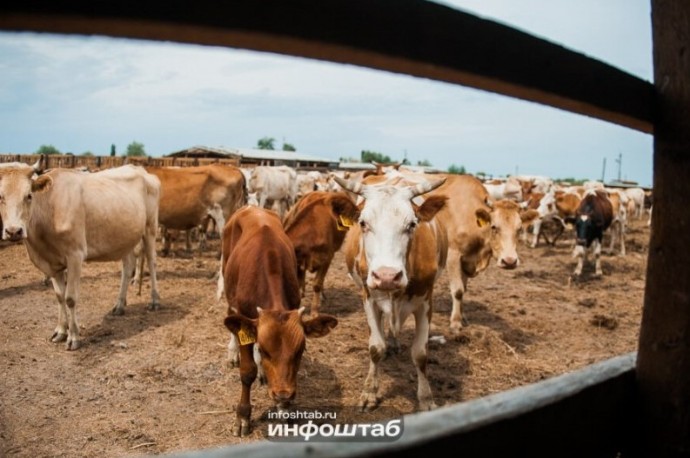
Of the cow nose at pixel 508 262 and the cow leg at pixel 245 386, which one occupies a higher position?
the cow nose at pixel 508 262

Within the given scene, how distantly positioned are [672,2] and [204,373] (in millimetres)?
4934

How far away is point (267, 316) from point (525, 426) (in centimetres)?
285

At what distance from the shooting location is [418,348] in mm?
4223

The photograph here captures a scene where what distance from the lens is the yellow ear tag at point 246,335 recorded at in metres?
3.47

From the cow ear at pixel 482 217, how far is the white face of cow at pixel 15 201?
209 inches

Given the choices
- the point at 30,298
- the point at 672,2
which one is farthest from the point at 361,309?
the point at 672,2

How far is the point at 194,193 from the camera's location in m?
10.6

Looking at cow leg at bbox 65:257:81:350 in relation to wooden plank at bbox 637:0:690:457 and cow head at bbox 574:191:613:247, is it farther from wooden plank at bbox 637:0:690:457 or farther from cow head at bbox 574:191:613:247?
cow head at bbox 574:191:613:247

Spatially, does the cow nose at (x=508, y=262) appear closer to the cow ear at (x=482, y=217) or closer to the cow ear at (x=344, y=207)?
the cow ear at (x=482, y=217)

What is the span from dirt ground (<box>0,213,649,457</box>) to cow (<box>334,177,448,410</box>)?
464mm

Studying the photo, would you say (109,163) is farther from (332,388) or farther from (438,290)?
(332,388)

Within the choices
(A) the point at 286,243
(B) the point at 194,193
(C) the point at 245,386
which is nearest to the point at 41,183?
(A) the point at 286,243

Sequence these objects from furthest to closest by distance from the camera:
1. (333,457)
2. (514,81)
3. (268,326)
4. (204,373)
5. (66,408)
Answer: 1. (204,373)
2. (66,408)
3. (268,326)
4. (514,81)
5. (333,457)

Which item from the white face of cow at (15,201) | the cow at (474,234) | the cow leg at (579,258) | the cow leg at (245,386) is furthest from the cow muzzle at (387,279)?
the cow leg at (579,258)
